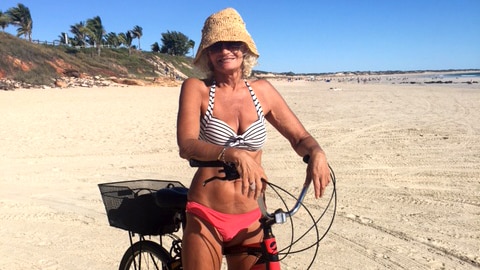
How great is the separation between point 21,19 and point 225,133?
2567 inches

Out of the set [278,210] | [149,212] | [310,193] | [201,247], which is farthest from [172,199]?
[310,193]

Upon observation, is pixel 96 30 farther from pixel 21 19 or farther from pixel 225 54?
pixel 225 54

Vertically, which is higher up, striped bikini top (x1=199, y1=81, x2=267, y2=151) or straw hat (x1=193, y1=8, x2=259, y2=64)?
straw hat (x1=193, y1=8, x2=259, y2=64)

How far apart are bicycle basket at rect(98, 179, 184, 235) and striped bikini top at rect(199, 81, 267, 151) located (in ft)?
2.44

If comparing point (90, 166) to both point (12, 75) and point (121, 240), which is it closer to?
point (121, 240)

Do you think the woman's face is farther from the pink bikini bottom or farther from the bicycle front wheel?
the bicycle front wheel

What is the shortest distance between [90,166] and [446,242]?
623cm

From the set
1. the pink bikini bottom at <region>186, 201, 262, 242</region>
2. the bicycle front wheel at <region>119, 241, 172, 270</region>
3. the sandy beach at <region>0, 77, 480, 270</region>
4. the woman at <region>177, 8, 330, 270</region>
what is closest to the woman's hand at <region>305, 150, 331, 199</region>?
the woman at <region>177, 8, 330, 270</region>

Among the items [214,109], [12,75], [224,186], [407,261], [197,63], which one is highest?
[12,75]

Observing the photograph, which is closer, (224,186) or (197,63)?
(224,186)

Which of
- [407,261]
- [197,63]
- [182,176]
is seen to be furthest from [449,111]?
[197,63]

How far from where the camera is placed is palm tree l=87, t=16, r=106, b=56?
202 feet

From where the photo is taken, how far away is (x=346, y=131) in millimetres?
11555

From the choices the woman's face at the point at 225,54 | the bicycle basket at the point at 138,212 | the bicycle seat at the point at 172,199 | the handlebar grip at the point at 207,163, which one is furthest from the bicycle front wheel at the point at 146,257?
the woman's face at the point at 225,54
